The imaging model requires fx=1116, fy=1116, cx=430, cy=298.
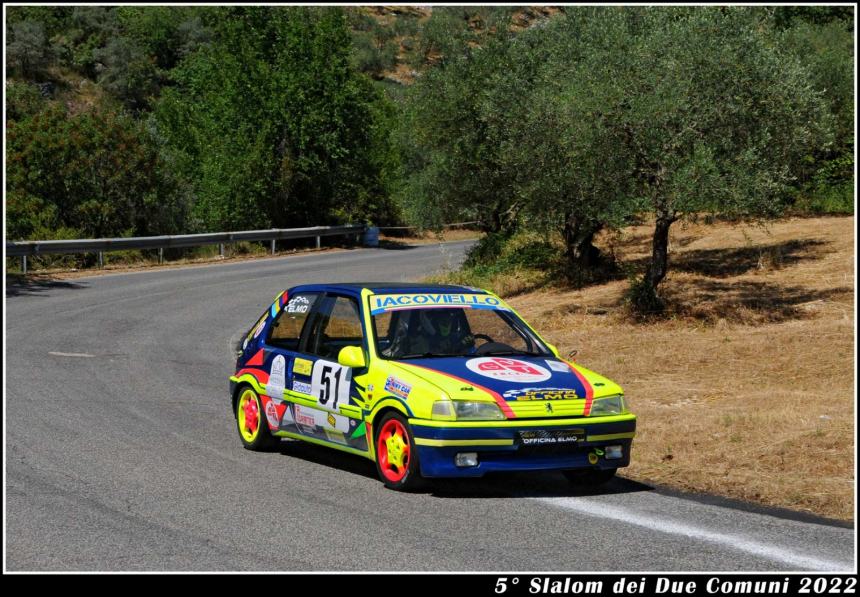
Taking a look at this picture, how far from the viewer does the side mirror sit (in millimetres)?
9336

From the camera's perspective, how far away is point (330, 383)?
32.2 feet

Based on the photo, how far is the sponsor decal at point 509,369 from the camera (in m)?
9.04

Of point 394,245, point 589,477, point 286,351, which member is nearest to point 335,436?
point 286,351

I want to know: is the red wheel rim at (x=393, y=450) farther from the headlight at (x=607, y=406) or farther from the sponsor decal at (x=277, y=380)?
the sponsor decal at (x=277, y=380)

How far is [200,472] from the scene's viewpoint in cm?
970

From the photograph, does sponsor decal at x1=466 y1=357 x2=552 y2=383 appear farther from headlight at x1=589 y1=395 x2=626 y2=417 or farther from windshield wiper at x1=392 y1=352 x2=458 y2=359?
headlight at x1=589 y1=395 x2=626 y2=417

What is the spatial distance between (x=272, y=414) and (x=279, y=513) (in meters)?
2.48

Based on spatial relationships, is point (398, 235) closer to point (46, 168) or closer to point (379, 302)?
point (46, 168)

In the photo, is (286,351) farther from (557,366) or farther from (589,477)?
(589,477)

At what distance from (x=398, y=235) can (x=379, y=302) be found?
139 ft

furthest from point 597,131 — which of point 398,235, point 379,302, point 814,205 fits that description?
point 398,235

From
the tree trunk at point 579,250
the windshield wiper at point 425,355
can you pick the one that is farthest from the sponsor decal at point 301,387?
the tree trunk at point 579,250

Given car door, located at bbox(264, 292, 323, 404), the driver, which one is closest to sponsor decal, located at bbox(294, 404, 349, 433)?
car door, located at bbox(264, 292, 323, 404)

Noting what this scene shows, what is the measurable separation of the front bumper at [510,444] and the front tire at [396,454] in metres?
0.13
